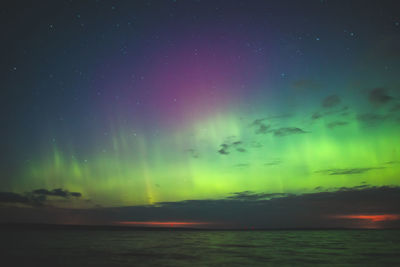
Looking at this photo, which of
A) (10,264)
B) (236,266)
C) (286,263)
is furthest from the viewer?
(286,263)

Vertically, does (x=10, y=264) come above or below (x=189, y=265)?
above

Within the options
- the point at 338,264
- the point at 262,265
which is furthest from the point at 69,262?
the point at 338,264

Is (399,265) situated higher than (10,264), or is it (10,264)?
(10,264)

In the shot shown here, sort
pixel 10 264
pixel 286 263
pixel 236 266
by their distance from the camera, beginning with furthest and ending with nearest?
pixel 286 263 < pixel 236 266 < pixel 10 264

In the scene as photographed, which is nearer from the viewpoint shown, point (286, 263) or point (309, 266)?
point (309, 266)

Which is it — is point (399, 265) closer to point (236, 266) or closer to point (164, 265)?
point (236, 266)

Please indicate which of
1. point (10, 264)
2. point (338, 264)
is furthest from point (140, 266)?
point (338, 264)

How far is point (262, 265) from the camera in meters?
21.8

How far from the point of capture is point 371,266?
69.8 feet

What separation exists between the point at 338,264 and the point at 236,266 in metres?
8.00

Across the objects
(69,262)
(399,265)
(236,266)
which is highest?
(69,262)

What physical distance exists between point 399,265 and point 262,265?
33.0 feet

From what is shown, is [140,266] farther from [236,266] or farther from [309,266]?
[309,266]

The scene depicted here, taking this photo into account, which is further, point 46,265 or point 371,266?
point 371,266
